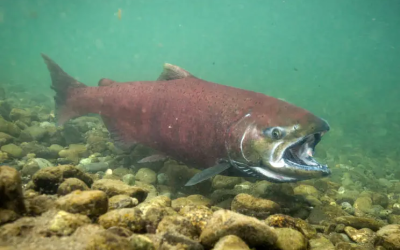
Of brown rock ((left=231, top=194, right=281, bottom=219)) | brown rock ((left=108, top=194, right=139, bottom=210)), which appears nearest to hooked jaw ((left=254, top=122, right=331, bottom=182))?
brown rock ((left=231, top=194, right=281, bottom=219))

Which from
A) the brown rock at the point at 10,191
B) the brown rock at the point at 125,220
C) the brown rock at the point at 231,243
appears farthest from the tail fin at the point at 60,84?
the brown rock at the point at 231,243

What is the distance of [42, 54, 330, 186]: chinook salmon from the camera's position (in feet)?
10.1

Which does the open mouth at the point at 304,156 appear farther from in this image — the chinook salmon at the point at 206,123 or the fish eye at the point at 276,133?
the fish eye at the point at 276,133

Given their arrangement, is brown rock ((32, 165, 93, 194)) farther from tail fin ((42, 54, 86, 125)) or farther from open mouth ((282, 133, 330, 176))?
tail fin ((42, 54, 86, 125))

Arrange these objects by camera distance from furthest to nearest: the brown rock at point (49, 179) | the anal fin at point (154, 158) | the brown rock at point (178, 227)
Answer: the anal fin at point (154, 158) → the brown rock at point (49, 179) → the brown rock at point (178, 227)

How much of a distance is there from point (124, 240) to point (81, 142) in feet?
16.2

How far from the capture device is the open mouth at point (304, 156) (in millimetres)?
2941

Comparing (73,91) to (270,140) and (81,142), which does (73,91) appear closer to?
(81,142)

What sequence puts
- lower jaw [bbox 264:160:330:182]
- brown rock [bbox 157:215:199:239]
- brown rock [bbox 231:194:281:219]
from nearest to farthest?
brown rock [bbox 157:215:199:239], brown rock [bbox 231:194:281:219], lower jaw [bbox 264:160:330:182]

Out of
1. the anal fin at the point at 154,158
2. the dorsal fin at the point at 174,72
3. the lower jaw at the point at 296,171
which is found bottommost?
the anal fin at the point at 154,158

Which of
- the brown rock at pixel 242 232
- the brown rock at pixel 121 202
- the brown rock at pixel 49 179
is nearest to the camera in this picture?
the brown rock at pixel 242 232

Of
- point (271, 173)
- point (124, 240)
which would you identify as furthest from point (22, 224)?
point (271, 173)

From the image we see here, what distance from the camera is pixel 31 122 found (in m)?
6.47

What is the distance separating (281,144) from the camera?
10.1 feet
